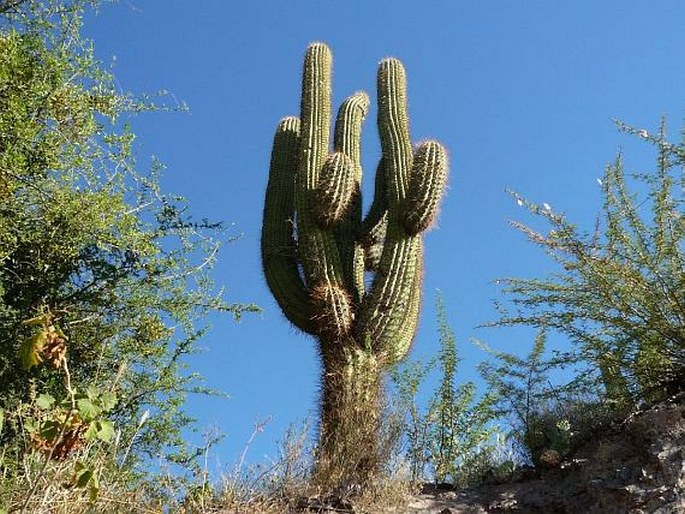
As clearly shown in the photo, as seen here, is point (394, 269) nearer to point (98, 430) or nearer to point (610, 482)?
point (610, 482)

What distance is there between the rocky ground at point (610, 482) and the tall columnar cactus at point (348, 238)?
0.65 meters

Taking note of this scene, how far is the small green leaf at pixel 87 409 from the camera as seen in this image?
2730 mm

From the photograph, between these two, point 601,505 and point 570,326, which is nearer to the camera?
point 601,505

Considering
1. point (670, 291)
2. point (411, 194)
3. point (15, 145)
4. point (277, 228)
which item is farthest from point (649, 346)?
point (15, 145)

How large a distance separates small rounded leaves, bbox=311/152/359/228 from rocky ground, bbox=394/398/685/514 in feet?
7.73

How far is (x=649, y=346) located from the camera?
4.01m

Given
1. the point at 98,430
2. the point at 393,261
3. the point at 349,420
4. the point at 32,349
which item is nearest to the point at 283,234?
the point at 393,261

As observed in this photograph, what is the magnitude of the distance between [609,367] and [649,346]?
301 mm

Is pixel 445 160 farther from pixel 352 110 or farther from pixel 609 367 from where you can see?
pixel 609 367

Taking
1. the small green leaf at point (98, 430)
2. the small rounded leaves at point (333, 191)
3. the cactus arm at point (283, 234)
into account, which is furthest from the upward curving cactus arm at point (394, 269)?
the small green leaf at point (98, 430)

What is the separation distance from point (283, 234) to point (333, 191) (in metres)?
0.70

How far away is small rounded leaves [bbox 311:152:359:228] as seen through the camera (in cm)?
586

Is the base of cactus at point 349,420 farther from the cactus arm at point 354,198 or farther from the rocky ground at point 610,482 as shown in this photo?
the cactus arm at point 354,198

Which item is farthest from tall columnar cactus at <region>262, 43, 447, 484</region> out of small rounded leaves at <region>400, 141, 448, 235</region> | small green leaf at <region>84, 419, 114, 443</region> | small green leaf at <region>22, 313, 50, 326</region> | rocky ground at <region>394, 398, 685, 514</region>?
small green leaf at <region>22, 313, 50, 326</region>
